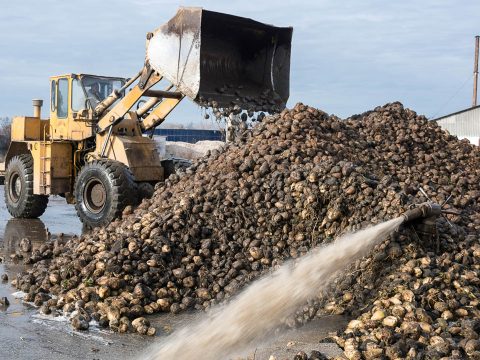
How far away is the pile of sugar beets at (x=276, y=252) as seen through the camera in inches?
246

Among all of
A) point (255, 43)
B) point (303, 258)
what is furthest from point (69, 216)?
point (303, 258)

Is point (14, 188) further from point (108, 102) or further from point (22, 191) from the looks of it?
point (108, 102)

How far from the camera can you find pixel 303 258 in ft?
24.5

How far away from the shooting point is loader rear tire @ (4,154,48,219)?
14.1m

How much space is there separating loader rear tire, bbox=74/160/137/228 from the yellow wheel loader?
17 millimetres

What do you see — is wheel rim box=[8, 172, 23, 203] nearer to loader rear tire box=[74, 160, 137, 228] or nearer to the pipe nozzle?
loader rear tire box=[74, 160, 137, 228]

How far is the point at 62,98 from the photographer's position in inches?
526

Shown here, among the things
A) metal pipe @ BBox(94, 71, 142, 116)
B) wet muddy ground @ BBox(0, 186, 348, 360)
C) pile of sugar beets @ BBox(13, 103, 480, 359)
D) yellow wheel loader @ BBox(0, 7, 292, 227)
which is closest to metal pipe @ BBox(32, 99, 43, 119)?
yellow wheel loader @ BBox(0, 7, 292, 227)

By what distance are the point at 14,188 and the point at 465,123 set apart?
779 inches

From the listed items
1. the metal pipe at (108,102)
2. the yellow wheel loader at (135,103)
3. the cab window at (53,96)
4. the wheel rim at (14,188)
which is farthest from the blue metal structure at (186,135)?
the metal pipe at (108,102)

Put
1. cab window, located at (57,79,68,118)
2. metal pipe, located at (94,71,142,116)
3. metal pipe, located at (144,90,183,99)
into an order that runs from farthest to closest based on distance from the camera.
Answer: cab window, located at (57,79,68,118) → metal pipe, located at (94,71,142,116) → metal pipe, located at (144,90,183,99)

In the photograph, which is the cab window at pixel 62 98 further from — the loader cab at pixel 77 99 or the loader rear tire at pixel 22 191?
the loader rear tire at pixel 22 191

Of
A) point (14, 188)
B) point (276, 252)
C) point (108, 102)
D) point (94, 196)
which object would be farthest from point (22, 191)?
point (276, 252)

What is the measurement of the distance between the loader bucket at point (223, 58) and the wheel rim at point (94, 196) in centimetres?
230
